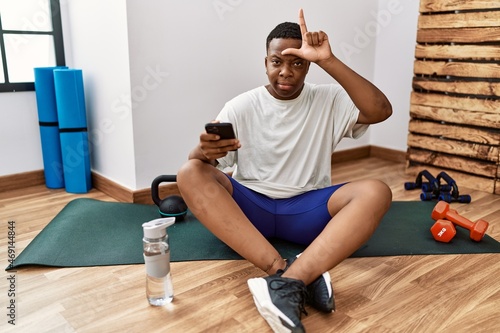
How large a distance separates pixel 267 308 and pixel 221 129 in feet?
1.48

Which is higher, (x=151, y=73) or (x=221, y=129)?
(x=151, y=73)

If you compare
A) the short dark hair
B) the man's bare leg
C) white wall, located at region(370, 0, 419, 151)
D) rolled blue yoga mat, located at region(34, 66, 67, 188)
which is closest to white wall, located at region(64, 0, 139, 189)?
rolled blue yoga mat, located at region(34, 66, 67, 188)

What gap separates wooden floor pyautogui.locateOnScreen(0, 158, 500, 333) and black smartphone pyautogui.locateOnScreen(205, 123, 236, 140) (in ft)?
1.42

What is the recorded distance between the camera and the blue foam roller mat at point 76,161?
2087 millimetres

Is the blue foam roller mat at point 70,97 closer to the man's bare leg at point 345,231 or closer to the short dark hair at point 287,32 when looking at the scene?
the short dark hair at point 287,32

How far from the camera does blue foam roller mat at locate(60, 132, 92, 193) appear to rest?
2.09 metres

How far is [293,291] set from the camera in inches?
41.3

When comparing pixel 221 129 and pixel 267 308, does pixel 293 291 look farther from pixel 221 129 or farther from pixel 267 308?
pixel 221 129

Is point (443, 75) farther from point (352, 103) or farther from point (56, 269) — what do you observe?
point (56, 269)

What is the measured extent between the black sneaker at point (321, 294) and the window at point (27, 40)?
168cm

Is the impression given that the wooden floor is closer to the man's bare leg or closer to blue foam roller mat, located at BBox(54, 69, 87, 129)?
the man's bare leg

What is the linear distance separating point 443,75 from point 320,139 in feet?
4.09

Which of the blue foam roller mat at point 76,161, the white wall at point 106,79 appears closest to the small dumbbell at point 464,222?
the white wall at point 106,79

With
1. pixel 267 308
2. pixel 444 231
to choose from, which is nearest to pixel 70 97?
pixel 267 308
